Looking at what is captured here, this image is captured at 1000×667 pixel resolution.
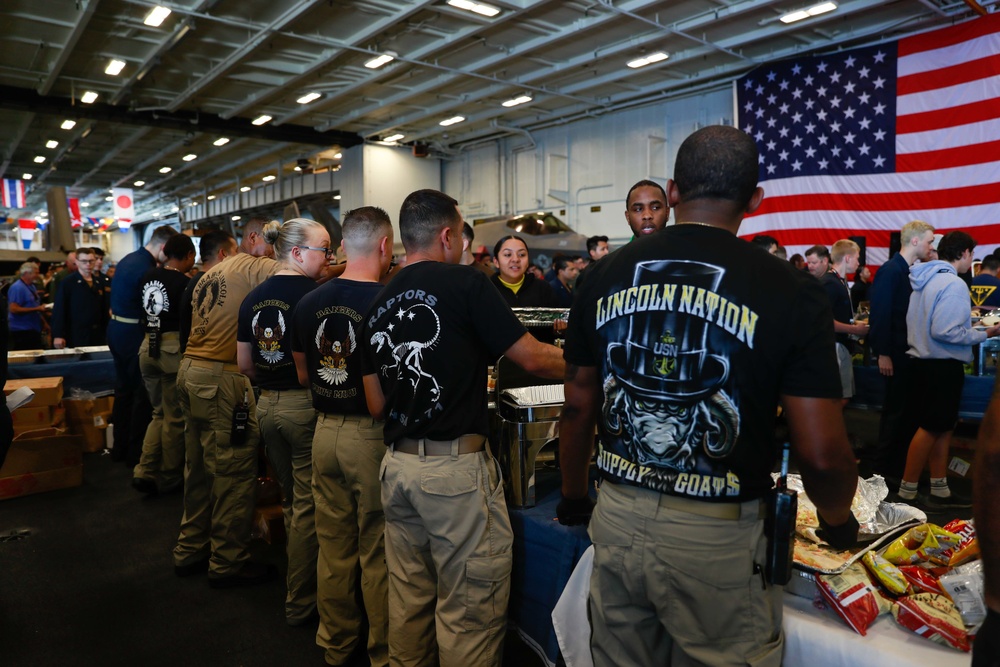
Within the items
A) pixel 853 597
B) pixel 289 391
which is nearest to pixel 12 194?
pixel 289 391

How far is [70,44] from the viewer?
10023mm

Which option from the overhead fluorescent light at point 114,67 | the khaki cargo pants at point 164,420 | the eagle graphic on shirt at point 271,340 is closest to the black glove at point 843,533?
the eagle graphic on shirt at point 271,340

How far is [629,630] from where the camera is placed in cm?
148

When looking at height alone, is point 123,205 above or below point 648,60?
below

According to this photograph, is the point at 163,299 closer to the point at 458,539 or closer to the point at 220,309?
the point at 220,309

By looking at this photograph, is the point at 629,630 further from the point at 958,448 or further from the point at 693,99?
the point at 693,99

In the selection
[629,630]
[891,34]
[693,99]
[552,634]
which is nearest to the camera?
[629,630]

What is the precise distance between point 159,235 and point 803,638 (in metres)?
5.29

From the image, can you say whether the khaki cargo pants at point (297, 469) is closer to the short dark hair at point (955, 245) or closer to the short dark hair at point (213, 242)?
the short dark hair at point (213, 242)

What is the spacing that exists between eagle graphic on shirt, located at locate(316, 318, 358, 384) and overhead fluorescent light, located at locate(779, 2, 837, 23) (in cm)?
926

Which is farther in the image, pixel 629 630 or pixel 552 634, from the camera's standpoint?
pixel 552 634

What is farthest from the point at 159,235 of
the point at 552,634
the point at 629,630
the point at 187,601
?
the point at 629,630

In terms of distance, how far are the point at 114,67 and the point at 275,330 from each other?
37.7 ft

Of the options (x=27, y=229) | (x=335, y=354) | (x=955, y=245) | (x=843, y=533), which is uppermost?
(x=27, y=229)
